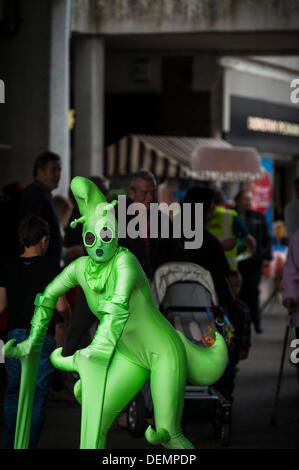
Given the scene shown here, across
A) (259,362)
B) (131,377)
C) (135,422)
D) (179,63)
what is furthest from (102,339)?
(179,63)

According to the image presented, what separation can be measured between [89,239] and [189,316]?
323cm

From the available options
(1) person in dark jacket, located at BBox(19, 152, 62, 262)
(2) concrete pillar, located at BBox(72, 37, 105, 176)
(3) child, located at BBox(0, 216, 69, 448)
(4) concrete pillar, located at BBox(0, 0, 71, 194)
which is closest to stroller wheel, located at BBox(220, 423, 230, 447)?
(3) child, located at BBox(0, 216, 69, 448)

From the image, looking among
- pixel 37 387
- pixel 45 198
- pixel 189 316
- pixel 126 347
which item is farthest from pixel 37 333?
pixel 45 198

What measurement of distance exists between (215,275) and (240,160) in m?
10.3

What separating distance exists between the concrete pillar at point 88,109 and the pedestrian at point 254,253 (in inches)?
165

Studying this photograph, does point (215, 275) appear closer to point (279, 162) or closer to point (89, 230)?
point (89, 230)

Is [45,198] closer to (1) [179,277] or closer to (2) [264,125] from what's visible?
(1) [179,277]

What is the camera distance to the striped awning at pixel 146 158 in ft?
60.7

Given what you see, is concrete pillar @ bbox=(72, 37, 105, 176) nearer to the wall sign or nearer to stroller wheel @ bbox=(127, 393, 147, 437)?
the wall sign

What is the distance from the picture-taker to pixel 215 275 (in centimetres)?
763

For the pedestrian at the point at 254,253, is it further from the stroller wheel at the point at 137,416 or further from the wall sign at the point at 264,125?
the wall sign at the point at 264,125

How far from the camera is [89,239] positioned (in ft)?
13.5

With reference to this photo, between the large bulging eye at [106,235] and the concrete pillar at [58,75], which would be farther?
the concrete pillar at [58,75]

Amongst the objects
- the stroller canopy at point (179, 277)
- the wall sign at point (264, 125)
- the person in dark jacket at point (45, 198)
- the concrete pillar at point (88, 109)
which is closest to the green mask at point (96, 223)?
the stroller canopy at point (179, 277)
